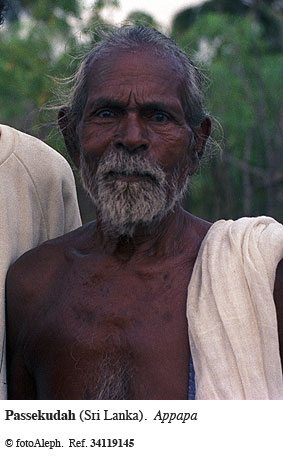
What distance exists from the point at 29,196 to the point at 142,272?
55 cm

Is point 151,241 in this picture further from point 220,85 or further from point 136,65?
point 220,85

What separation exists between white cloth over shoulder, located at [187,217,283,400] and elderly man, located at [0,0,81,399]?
0.68 m

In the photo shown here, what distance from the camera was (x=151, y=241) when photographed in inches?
95.8

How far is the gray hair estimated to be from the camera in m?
2.42

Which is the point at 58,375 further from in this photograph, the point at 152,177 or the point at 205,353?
the point at 152,177

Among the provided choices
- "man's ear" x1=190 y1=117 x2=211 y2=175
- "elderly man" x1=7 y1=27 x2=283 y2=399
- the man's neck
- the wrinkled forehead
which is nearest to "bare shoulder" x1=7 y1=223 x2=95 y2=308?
"elderly man" x1=7 y1=27 x2=283 y2=399

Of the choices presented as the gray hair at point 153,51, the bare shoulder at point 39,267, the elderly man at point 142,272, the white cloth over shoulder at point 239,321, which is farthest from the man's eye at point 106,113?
the white cloth over shoulder at point 239,321

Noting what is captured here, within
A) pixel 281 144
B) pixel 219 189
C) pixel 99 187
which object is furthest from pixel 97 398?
pixel 281 144

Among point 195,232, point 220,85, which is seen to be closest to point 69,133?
point 195,232

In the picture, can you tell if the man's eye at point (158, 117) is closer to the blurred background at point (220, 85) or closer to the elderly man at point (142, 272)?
the elderly man at point (142, 272)

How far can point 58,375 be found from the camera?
7.67 ft

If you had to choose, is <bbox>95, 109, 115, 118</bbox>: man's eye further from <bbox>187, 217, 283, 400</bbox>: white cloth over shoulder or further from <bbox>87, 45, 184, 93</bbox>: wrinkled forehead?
<bbox>187, 217, 283, 400</bbox>: white cloth over shoulder

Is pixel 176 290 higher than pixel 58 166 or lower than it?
lower
